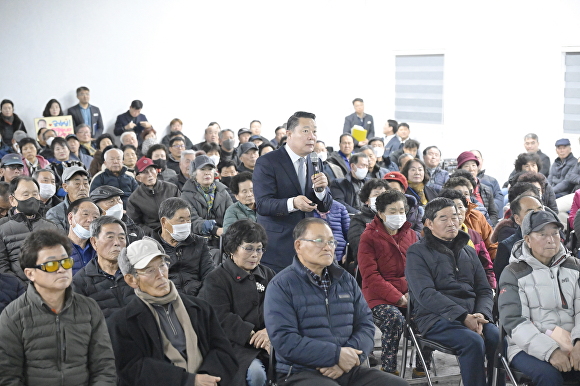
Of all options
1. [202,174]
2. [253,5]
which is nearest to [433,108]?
[253,5]

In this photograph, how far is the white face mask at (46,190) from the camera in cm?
561

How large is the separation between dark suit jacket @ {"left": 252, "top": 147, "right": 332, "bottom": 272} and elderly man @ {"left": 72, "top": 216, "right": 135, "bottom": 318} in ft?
2.64

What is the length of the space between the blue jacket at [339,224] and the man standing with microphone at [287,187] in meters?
1.54

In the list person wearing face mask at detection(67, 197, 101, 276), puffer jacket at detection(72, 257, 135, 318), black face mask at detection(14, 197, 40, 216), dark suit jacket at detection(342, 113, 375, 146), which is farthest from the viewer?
dark suit jacket at detection(342, 113, 375, 146)

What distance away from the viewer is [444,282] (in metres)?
3.79

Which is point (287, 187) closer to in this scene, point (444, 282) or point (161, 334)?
point (444, 282)

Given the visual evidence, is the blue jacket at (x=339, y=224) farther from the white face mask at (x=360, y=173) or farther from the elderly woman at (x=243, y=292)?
the elderly woman at (x=243, y=292)

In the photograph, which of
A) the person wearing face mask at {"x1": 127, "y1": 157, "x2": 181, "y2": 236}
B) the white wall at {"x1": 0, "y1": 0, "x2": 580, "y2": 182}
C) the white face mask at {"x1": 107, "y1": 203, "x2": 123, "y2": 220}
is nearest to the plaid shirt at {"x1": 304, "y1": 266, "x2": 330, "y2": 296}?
the white face mask at {"x1": 107, "y1": 203, "x2": 123, "y2": 220}

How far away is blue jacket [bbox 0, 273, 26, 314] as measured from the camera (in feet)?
11.2

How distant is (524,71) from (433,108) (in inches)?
82.7

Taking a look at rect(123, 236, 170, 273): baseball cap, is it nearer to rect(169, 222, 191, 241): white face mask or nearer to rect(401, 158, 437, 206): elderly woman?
rect(169, 222, 191, 241): white face mask

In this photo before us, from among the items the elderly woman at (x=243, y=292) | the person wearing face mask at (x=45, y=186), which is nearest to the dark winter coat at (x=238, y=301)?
the elderly woman at (x=243, y=292)

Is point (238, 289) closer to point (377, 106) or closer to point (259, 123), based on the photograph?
point (259, 123)

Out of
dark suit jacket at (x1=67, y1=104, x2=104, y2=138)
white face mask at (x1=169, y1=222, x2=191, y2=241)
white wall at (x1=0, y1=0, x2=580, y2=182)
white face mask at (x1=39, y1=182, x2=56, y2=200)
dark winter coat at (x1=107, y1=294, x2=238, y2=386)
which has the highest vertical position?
white wall at (x1=0, y1=0, x2=580, y2=182)
